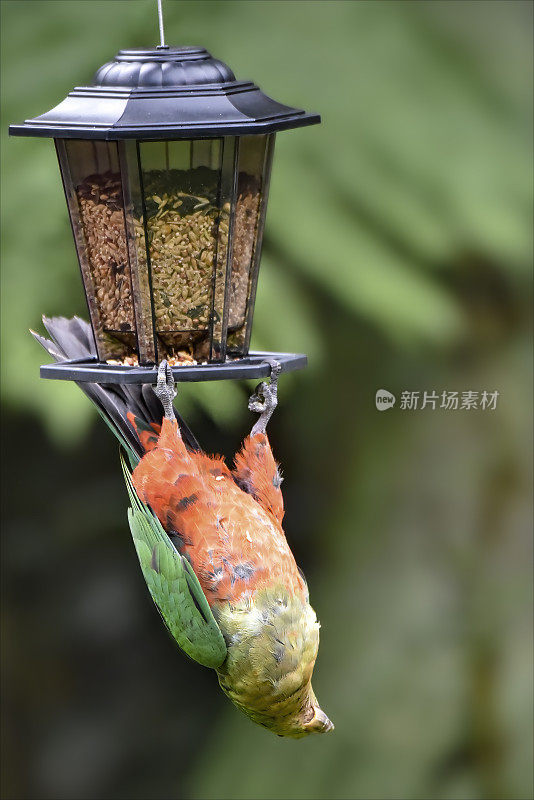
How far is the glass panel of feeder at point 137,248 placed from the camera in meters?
1.79

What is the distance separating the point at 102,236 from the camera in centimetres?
190

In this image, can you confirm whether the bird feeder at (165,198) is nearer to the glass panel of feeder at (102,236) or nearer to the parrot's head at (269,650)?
the glass panel of feeder at (102,236)

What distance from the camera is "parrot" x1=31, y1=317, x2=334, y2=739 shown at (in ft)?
6.61

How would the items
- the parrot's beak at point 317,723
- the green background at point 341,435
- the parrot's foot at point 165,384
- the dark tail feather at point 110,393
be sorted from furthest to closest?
the green background at point 341,435 < the parrot's beak at point 317,723 < the dark tail feather at point 110,393 < the parrot's foot at point 165,384

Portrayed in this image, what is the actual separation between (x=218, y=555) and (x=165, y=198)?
0.75m

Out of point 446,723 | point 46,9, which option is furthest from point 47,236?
point 446,723

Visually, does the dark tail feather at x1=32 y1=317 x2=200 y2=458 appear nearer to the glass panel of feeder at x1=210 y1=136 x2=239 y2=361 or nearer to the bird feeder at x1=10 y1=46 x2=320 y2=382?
the bird feeder at x1=10 y1=46 x2=320 y2=382

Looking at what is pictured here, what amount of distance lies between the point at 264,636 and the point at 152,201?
91 cm

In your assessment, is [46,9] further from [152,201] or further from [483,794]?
[483,794]
